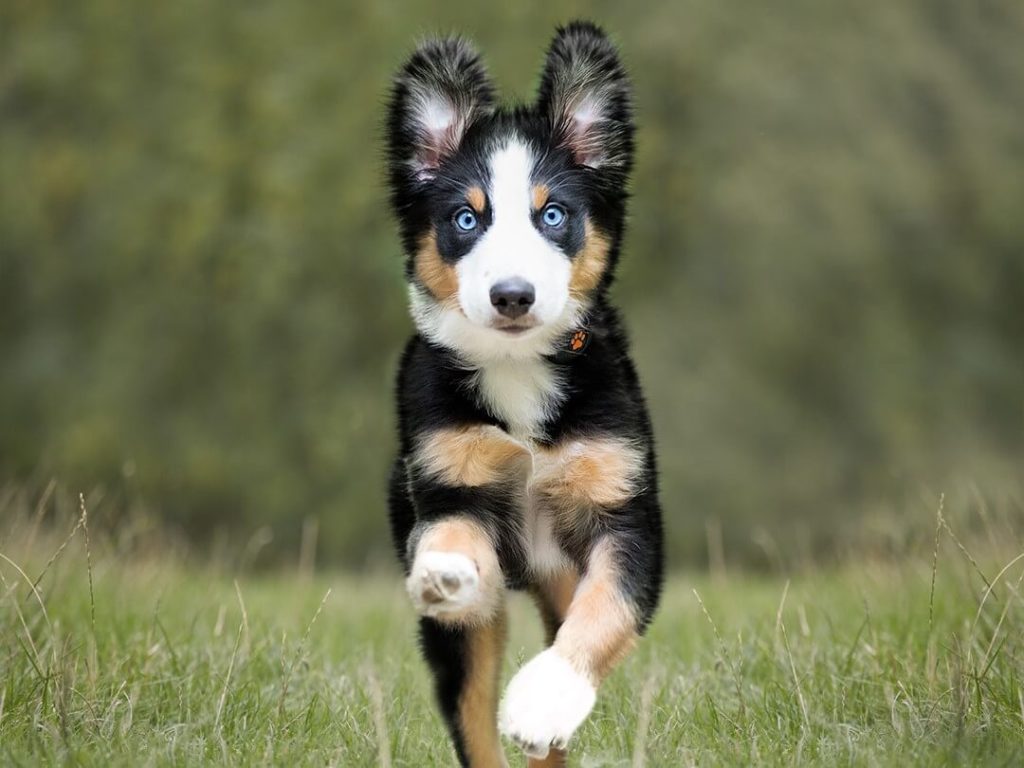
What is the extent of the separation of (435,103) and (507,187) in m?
0.45

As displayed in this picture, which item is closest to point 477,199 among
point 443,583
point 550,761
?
point 443,583

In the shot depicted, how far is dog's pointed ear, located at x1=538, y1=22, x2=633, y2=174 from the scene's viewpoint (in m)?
3.82

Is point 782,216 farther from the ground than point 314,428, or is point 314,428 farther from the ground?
point 782,216

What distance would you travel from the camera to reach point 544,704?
310 centimetres

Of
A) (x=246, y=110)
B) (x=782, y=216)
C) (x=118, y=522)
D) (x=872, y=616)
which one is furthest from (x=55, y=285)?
(x=872, y=616)

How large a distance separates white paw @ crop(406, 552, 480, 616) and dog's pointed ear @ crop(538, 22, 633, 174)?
1.28m

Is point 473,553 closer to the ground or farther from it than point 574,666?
farther from it

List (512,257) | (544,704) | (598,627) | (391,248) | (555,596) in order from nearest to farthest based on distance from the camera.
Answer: (544,704)
(598,627)
(512,257)
(555,596)
(391,248)

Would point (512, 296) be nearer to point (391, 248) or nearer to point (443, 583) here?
point (443, 583)

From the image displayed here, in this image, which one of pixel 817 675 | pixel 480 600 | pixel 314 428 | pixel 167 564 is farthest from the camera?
pixel 314 428

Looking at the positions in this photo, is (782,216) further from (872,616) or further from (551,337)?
(551,337)

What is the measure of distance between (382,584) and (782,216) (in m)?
3.89

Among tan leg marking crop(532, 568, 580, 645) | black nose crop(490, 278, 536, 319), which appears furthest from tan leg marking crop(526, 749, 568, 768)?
black nose crop(490, 278, 536, 319)

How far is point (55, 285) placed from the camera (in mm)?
9773
